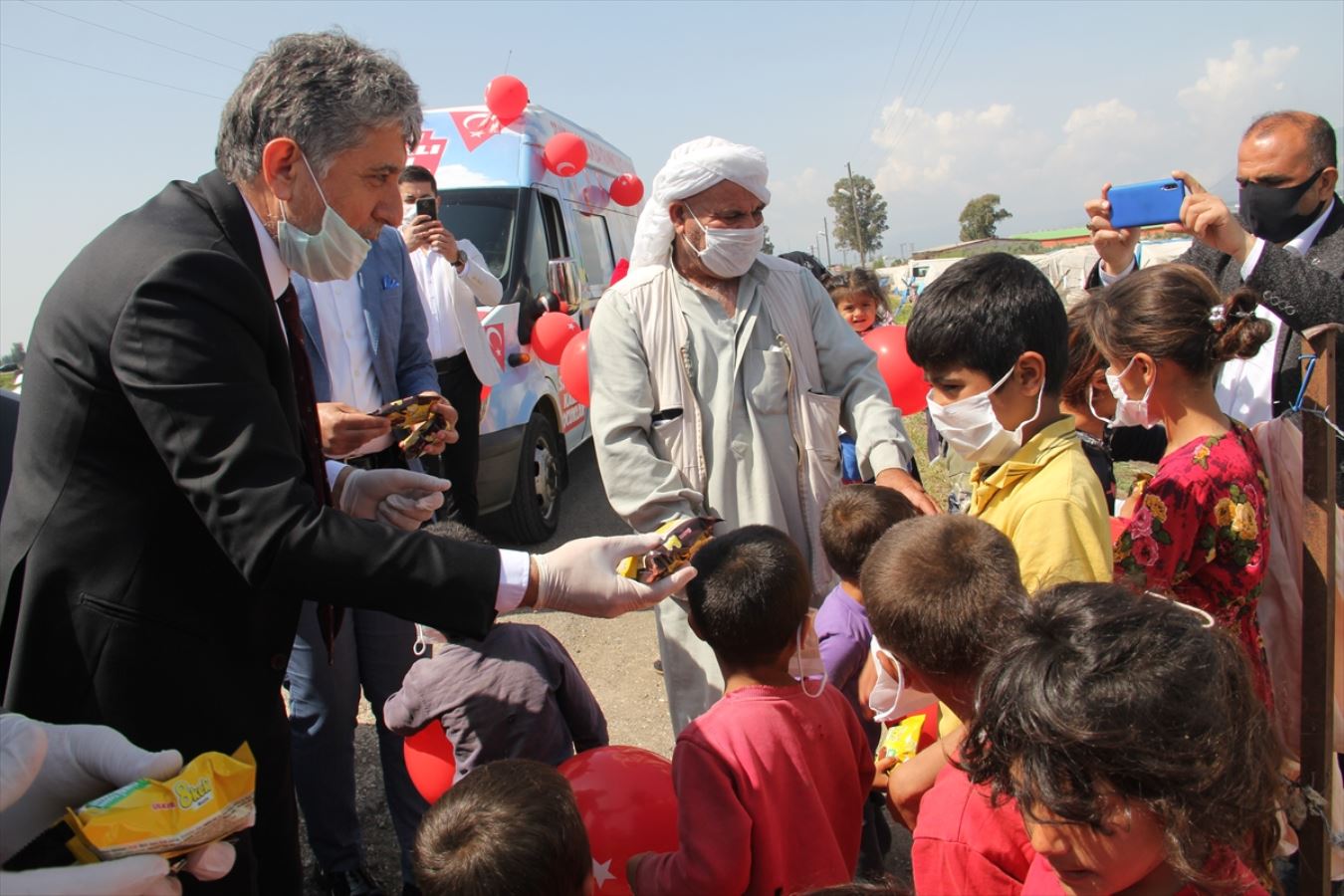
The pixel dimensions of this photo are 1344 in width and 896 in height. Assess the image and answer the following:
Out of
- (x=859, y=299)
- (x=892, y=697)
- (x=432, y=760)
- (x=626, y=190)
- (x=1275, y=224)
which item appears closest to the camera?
(x=892, y=697)

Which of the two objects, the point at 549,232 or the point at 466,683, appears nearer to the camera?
the point at 466,683

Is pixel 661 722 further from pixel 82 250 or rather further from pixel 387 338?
pixel 82 250

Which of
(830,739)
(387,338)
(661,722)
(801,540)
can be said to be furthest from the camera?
(661,722)

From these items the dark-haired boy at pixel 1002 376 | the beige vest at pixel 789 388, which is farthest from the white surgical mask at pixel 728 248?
the dark-haired boy at pixel 1002 376

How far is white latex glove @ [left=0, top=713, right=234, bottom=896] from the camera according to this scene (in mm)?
1136

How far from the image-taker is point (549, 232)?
21.0 ft

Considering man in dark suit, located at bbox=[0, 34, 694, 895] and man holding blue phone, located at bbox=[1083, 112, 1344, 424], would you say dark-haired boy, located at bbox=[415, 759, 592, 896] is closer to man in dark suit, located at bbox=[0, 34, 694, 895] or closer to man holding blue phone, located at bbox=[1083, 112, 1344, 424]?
man in dark suit, located at bbox=[0, 34, 694, 895]

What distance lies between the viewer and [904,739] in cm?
216

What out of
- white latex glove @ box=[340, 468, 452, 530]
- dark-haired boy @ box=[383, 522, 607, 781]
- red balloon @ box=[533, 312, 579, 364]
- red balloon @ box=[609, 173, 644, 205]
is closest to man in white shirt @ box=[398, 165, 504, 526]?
red balloon @ box=[533, 312, 579, 364]

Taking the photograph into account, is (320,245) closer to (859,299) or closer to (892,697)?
(892,697)

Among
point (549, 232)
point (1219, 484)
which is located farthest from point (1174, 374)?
point (549, 232)

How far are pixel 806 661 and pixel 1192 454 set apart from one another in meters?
1.01

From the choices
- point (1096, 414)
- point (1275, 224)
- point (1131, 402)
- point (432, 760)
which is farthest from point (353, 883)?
point (1275, 224)

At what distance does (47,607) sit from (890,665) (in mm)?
1608
